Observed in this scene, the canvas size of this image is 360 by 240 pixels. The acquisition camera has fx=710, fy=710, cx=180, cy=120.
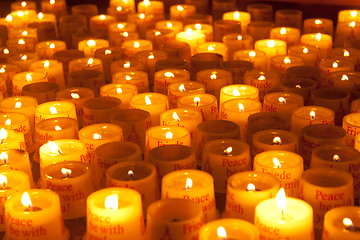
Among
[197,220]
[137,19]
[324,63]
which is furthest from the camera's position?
[137,19]

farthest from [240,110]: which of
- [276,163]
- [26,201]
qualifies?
[26,201]

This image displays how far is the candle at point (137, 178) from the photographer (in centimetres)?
144

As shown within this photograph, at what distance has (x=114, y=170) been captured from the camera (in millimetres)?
1507

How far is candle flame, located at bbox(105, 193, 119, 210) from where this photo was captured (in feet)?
4.42

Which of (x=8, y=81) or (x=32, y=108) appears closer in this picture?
(x=32, y=108)

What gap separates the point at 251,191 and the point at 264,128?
37 centimetres

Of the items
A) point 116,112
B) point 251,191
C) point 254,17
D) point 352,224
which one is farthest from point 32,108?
point 254,17

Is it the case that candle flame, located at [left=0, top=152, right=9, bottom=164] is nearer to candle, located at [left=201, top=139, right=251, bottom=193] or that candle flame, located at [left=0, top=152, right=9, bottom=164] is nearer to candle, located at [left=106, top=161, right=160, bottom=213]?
candle, located at [left=106, top=161, right=160, bottom=213]

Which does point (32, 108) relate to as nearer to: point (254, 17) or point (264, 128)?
point (264, 128)

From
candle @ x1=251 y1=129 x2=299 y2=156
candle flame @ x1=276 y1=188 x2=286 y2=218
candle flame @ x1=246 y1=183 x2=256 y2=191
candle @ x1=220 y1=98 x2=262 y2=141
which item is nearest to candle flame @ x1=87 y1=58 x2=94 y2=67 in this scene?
candle @ x1=220 y1=98 x2=262 y2=141

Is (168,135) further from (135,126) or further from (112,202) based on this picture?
(112,202)

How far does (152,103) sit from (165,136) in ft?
0.82

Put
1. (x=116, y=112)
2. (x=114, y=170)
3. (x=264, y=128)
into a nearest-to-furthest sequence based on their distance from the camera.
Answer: (x=114, y=170) → (x=264, y=128) → (x=116, y=112)

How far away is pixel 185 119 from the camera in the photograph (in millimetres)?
1781
